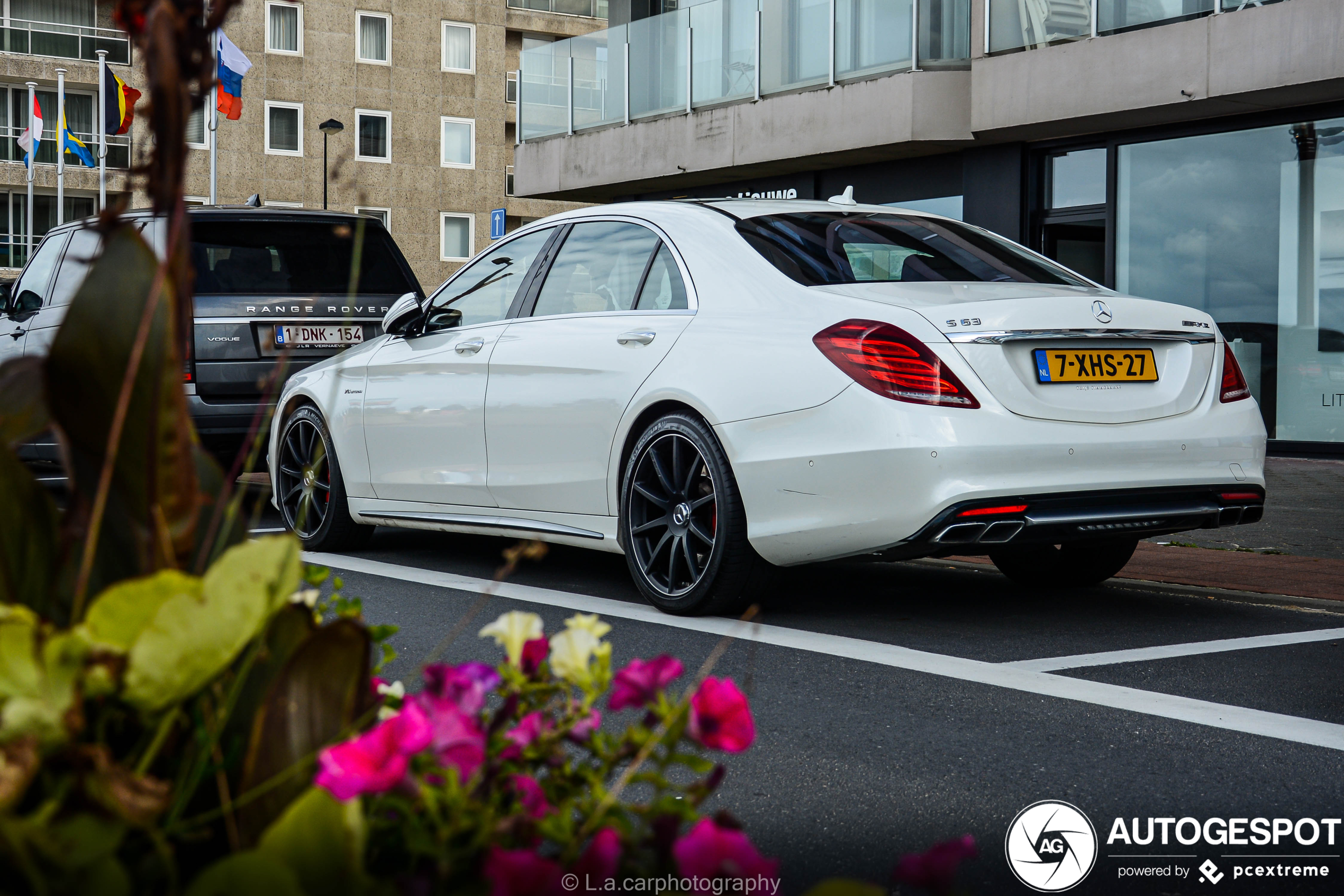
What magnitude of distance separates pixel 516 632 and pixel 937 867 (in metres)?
0.55

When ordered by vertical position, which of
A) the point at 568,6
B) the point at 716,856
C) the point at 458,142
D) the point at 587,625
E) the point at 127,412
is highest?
the point at 568,6

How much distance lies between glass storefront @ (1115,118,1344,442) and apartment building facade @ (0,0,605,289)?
107ft

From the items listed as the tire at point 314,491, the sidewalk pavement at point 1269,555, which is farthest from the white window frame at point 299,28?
the sidewalk pavement at point 1269,555

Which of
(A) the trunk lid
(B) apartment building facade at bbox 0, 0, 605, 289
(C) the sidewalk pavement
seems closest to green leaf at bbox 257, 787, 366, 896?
(A) the trunk lid

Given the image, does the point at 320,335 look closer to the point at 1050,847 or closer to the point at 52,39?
the point at 1050,847

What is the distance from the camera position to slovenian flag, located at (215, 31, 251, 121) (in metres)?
23.9

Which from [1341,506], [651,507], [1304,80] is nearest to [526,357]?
[651,507]

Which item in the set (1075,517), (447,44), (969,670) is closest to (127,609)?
(969,670)

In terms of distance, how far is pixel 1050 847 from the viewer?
2822 millimetres

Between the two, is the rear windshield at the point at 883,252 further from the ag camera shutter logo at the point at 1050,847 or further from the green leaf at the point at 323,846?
the green leaf at the point at 323,846

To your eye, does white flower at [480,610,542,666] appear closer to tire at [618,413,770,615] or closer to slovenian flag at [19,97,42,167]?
tire at [618,413,770,615]

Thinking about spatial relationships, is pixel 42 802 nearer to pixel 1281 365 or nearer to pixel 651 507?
pixel 651 507

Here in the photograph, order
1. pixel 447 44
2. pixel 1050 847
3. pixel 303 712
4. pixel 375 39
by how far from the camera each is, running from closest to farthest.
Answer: pixel 303 712 < pixel 1050 847 < pixel 375 39 < pixel 447 44

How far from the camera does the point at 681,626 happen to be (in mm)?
5285
